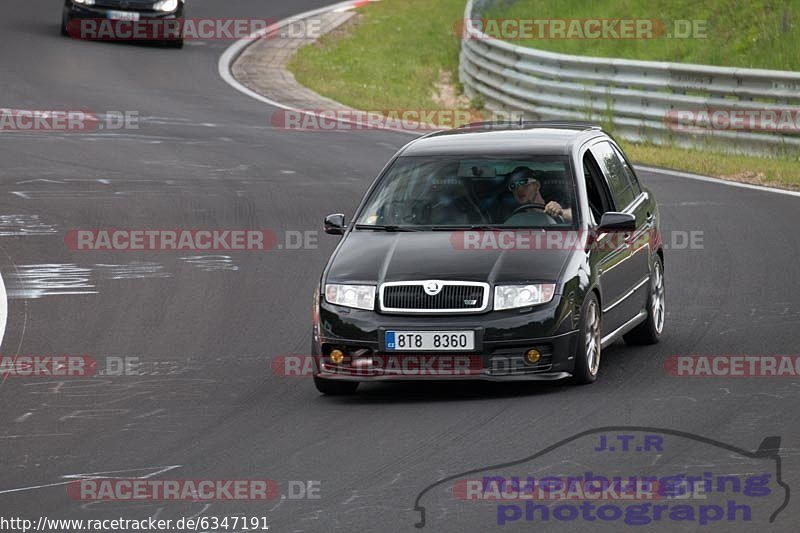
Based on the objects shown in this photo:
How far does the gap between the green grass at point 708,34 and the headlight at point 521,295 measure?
16.2 m

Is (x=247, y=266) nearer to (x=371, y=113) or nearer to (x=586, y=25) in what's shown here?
(x=371, y=113)

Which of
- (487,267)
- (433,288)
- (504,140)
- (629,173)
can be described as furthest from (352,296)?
(629,173)

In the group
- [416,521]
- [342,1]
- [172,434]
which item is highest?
[416,521]

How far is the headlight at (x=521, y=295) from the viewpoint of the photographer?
9867 millimetres

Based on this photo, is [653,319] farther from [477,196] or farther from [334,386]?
[334,386]

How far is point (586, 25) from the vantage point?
30.2 m

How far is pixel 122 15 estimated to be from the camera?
32188 mm

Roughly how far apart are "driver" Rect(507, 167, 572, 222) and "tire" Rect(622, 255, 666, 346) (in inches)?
56.1

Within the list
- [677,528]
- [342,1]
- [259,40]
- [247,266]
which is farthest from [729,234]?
[342,1]

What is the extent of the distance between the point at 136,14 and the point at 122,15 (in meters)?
0.27

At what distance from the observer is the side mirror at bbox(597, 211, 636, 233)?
34.7 feet

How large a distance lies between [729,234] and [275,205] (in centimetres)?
490

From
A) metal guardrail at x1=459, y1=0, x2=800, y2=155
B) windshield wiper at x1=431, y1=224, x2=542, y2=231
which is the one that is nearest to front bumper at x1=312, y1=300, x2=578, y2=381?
windshield wiper at x1=431, y1=224, x2=542, y2=231

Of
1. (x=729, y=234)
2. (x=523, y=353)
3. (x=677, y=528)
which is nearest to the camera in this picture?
(x=677, y=528)
